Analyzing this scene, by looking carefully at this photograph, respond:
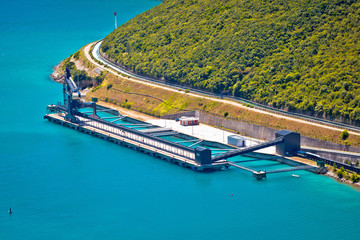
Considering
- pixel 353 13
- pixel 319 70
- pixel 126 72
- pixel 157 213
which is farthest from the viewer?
pixel 126 72

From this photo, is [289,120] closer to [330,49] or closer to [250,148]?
[250,148]

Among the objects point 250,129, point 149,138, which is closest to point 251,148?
point 250,129

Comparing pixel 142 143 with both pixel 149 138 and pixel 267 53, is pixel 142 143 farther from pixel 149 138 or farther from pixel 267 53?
pixel 267 53

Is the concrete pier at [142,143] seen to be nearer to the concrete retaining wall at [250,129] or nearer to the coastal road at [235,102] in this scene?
the concrete retaining wall at [250,129]

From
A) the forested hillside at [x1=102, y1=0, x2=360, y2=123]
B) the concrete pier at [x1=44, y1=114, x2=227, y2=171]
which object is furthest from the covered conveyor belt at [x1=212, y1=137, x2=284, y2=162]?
the forested hillside at [x1=102, y1=0, x2=360, y2=123]

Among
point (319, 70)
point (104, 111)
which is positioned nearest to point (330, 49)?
point (319, 70)

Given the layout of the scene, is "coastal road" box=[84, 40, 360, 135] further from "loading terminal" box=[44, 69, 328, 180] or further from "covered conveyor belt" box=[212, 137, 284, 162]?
"covered conveyor belt" box=[212, 137, 284, 162]

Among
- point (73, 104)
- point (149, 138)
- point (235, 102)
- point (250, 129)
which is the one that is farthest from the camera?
point (73, 104)

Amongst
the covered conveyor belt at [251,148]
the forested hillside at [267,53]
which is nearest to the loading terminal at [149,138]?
the covered conveyor belt at [251,148]
